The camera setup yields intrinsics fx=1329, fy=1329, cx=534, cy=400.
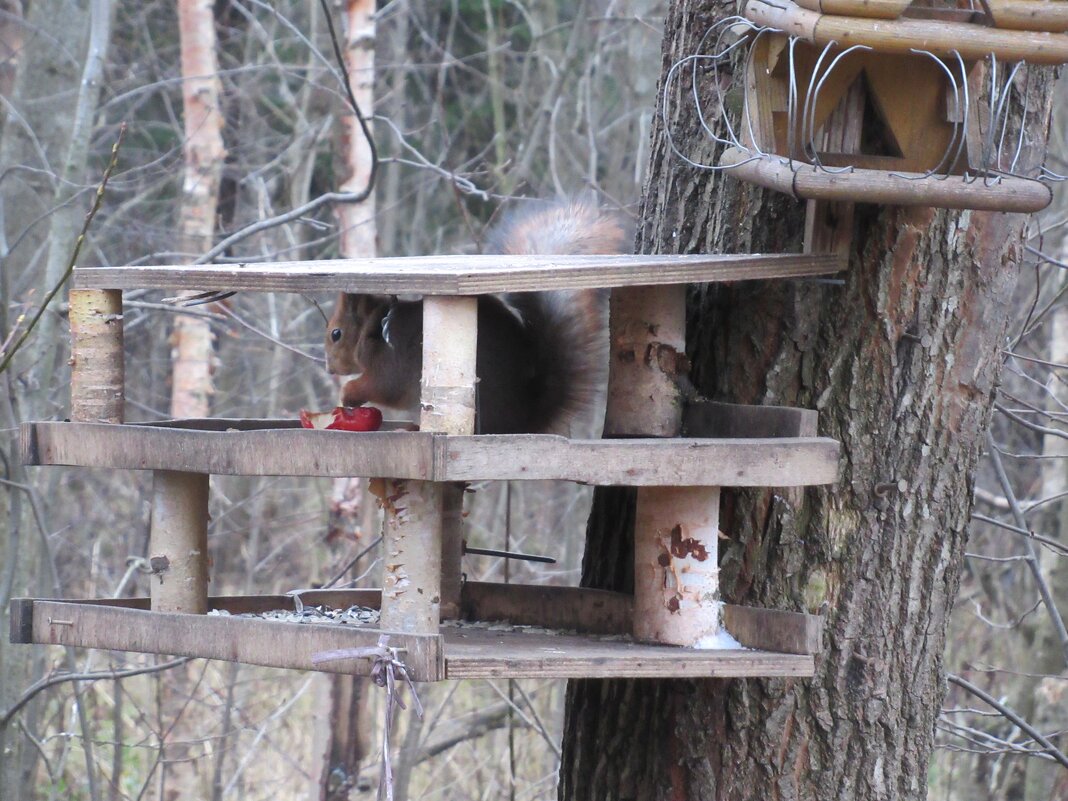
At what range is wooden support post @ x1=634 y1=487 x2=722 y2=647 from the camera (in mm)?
1974

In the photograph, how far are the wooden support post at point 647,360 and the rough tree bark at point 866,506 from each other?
4.2 inches

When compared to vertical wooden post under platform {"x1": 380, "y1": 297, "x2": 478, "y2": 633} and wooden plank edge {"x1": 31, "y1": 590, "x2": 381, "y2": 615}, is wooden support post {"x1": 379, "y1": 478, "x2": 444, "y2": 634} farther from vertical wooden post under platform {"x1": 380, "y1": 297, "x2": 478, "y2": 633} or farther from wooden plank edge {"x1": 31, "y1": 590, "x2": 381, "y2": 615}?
wooden plank edge {"x1": 31, "y1": 590, "x2": 381, "y2": 615}

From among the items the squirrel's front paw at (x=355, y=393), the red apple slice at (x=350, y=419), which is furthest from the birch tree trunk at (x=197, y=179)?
the red apple slice at (x=350, y=419)

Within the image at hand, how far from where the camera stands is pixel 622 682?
7.57 feet

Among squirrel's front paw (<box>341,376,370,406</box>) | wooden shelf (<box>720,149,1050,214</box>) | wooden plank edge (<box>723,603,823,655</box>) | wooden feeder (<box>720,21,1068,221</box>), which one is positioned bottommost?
wooden plank edge (<box>723,603,823,655</box>)

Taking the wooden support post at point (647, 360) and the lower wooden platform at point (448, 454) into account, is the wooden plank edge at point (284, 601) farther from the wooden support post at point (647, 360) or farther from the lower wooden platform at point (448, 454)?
the wooden support post at point (647, 360)

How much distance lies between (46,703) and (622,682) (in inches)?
108

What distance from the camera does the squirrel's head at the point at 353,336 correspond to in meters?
2.53

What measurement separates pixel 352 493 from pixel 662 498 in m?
3.37

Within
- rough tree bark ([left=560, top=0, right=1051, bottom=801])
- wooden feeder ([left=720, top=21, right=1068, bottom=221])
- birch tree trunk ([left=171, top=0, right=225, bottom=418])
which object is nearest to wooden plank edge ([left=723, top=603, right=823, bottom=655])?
rough tree bark ([left=560, top=0, right=1051, bottom=801])

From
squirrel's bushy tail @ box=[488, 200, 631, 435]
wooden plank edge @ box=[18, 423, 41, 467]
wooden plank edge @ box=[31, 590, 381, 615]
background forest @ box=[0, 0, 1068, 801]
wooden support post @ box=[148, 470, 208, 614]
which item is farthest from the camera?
background forest @ box=[0, 0, 1068, 801]

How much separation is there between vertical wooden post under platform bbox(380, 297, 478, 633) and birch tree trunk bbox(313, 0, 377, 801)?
292 centimetres

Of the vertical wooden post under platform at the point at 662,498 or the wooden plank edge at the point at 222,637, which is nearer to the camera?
the wooden plank edge at the point at 222,637

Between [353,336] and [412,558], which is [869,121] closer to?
[412,558]
